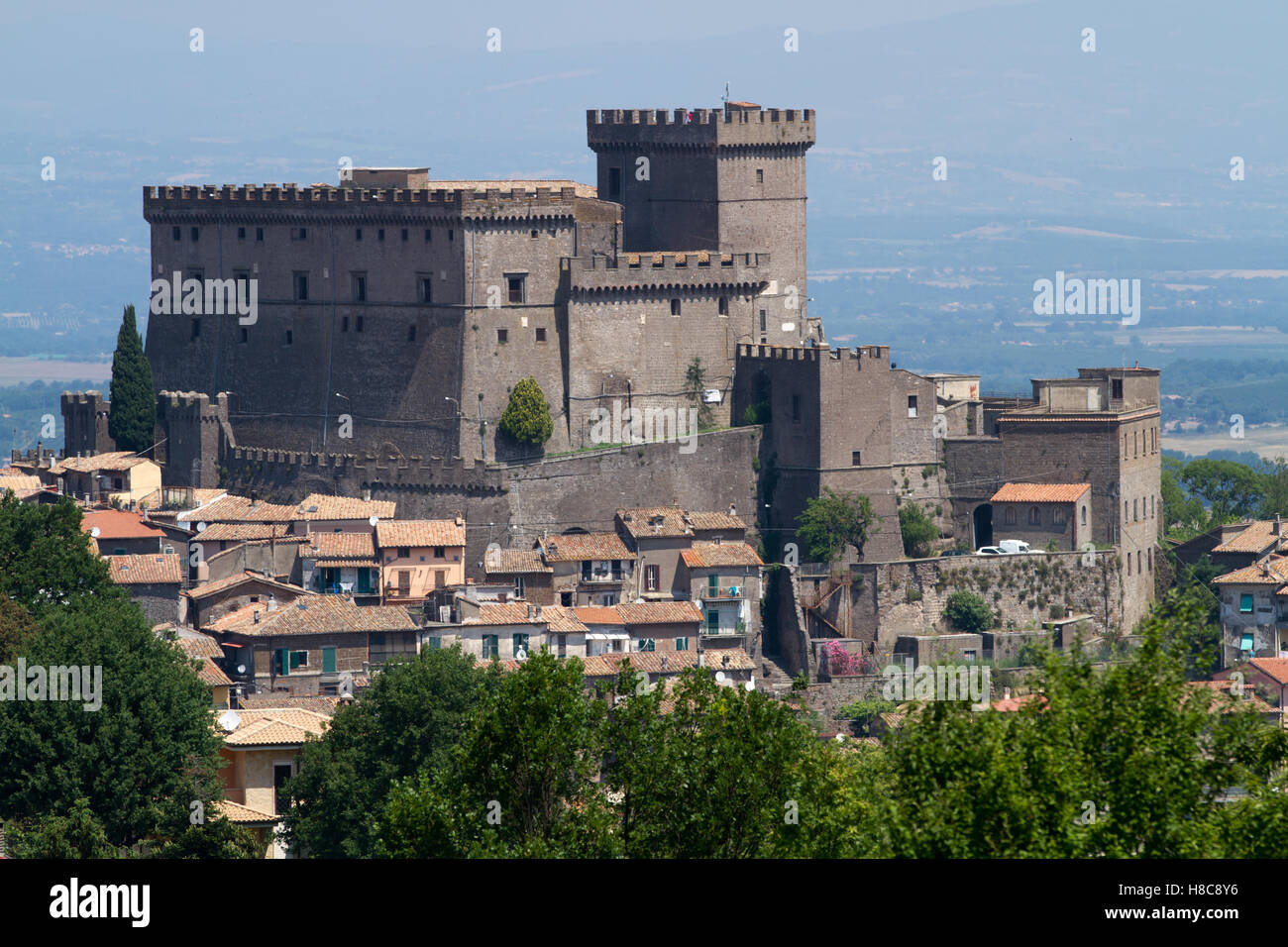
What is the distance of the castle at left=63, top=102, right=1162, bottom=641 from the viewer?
74.2 meters

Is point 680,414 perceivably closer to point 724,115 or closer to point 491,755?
point 724,115

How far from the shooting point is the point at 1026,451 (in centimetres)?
7619

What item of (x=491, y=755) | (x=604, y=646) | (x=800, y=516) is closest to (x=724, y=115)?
(x=800, y=516)

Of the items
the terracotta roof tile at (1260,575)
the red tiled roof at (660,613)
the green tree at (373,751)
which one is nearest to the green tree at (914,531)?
the red tiled roof at (660,613)

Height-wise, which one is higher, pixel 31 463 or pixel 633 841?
pixel 31 463

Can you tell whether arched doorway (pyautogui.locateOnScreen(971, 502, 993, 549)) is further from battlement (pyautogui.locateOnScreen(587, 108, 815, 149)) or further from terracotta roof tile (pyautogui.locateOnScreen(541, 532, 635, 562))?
battlement (pyautogui.locateOnScreen(587, 108, 815, 149))

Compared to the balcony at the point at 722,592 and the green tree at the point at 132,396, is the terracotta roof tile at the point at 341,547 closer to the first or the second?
the balcony at the point at 722,592

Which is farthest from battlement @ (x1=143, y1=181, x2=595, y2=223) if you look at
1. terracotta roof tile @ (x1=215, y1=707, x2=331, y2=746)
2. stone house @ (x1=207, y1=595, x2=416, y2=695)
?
terracotta roof tile @ (x1=215, y1=707, x2=331, y2=746)

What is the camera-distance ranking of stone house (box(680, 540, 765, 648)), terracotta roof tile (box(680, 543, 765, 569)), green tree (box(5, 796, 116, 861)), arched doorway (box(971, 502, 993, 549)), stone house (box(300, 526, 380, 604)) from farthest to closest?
arched doorway (box(971, 502, 993, 549)) → terracotta roof tile (box(680, 543, 765, 569)) → stone house (box(680, 540, 765, 648)) → stone house (box(300, 526, 380, 604)) → green tree (box(5, 796, 116, 861))

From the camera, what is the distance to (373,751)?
175 ft

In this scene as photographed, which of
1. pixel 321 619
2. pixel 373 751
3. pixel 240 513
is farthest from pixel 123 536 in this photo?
pixel 373 751
